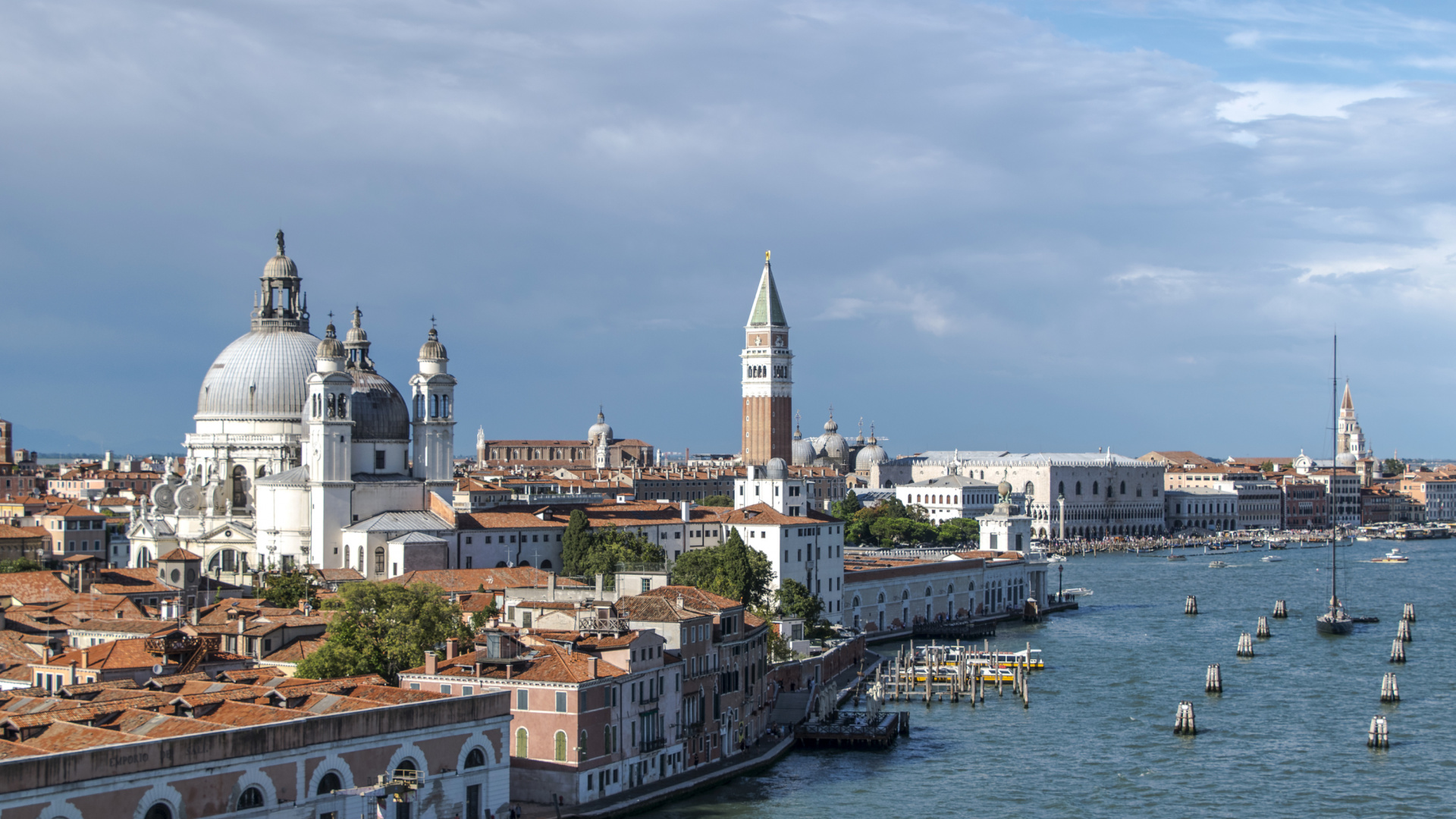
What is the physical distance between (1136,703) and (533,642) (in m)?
11.9

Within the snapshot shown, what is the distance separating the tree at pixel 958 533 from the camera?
64.4m

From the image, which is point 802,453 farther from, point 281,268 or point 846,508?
point 281,268

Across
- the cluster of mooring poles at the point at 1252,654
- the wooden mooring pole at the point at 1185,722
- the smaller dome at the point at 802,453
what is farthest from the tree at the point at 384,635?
the smaller dome at the point at 802,453

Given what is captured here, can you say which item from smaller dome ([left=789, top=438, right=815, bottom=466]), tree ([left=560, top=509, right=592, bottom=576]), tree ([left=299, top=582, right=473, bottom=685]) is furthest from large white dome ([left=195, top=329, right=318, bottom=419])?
smaller dome ([left=789, top=438, right=815, bottom=466])

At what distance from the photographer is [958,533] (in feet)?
214

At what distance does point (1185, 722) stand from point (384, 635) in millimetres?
12059

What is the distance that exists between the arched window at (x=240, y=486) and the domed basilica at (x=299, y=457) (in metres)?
0.03

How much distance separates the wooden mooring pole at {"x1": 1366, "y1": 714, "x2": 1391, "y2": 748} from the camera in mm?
24469

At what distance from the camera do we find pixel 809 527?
3809cm

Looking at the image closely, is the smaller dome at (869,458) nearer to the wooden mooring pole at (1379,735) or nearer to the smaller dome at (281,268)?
the smaller dome at (281,268)

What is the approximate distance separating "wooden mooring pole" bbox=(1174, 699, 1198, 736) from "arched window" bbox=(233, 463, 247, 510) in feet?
78.5

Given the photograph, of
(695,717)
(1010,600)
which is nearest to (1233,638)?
(1010,600)

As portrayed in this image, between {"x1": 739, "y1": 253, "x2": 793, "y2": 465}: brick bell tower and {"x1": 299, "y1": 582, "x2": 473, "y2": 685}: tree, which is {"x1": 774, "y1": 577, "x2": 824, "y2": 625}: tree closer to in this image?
{"x1": 299, "y1": 582, "x2": 473, "y2": 685}: tree

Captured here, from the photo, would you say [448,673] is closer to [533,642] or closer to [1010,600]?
[533,642]
